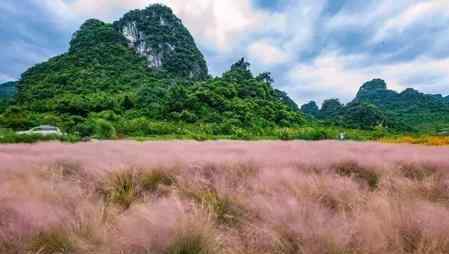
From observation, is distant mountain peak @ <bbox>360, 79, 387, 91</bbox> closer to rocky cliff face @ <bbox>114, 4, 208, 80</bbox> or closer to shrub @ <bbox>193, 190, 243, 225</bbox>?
rocky cliff face @ <bbox>114, 4, 208, 80</bbox>

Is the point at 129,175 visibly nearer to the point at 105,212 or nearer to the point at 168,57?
the point at 105,212

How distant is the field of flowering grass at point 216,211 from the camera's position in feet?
5.92

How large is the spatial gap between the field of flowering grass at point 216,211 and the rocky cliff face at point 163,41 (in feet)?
204

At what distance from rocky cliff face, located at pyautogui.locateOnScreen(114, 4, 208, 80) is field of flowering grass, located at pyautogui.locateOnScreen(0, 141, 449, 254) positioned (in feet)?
204

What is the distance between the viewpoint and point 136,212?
227 cm

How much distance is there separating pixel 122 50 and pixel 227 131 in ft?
158

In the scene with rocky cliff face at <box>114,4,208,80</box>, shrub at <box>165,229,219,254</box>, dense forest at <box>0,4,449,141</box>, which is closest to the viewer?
shrub at <box>165,229,219,254</box>

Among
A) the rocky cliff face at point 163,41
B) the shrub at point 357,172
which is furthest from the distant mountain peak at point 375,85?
the shrub at point 357,172

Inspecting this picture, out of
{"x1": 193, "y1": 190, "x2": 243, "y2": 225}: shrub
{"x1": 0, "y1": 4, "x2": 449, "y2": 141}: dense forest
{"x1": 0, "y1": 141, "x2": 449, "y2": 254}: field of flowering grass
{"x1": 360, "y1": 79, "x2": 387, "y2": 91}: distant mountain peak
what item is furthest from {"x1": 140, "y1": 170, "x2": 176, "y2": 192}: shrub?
{"x1": 360, "y1": 79, "x2": 387, "y2": 91}: distant mountain peak

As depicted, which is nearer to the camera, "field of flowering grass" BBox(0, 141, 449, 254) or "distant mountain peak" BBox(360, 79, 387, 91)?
"field of flowering grass" BBox(0, 141, 449, 254)

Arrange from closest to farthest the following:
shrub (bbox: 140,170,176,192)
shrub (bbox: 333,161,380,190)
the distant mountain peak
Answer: shrub (bbox: 140,170,176,192), shrub (bbox: 333,161,380,190), the distant mountain peak

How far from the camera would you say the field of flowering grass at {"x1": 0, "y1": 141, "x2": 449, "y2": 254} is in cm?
180

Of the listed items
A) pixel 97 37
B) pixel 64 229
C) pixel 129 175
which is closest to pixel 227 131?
pixel 129 175

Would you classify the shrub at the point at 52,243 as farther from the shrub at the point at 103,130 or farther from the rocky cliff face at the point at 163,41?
the rocky cliff face at the point at 163,41
